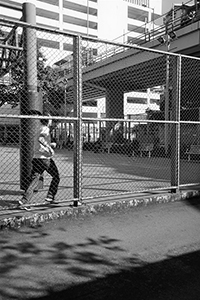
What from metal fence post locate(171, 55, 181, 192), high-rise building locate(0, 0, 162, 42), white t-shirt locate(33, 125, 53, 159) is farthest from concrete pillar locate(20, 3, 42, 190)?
high-rise building locate(0, 0, 162, 42)

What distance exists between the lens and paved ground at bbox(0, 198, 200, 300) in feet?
9.18

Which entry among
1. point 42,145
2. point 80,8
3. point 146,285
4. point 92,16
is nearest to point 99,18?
point 92,16

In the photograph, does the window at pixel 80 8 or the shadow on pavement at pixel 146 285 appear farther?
the window at pixel 80 8

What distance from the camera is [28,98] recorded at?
A: 581cm

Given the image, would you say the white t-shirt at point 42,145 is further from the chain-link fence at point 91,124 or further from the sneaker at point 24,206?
the sneaker at point 24,206

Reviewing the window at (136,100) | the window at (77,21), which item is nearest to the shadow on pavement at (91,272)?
the window at (136,100)

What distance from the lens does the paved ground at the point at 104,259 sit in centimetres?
280

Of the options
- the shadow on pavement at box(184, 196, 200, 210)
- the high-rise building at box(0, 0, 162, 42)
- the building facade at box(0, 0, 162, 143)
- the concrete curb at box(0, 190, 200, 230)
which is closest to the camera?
the concrete curb at box(0, 190, 200, 230)

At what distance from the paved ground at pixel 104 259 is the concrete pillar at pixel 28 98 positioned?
1.84 metres

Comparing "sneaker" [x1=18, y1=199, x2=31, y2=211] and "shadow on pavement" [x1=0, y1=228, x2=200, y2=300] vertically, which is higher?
"sneaker" [x1=18, y1=199, x2=31, y2=211]

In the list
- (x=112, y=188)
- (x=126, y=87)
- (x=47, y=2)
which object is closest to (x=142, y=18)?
(x=47, y=2)

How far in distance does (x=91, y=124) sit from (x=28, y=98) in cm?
1701

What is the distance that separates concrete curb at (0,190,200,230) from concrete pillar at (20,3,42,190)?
1451 mm

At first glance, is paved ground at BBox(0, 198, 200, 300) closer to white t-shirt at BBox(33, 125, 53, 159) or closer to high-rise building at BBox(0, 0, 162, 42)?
white t-shirt at BBox(33, 125, 53, 159)
